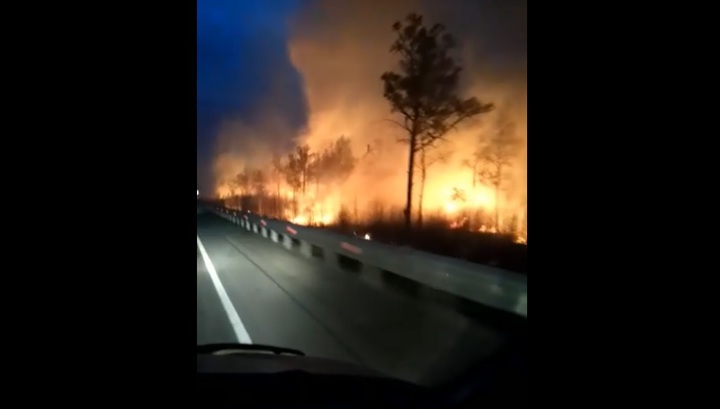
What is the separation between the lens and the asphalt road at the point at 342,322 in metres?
5.43

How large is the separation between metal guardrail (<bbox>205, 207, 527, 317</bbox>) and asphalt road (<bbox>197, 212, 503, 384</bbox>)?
30cm

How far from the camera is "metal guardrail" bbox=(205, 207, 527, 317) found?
6164 millimetres

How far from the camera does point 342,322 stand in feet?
22.1

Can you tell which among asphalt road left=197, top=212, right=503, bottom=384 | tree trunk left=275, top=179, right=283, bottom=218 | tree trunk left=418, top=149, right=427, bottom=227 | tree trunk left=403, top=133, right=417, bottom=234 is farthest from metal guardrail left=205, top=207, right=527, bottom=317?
tree trunk left=275, top=179, right=283, bottom=218

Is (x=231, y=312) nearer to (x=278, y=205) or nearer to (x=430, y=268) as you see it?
(x=430, y=268)

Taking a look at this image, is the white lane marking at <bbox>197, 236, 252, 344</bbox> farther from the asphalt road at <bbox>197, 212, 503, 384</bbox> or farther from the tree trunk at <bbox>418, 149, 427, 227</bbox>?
the tree trunk at <bbox>418, 149, 427, 227</bbox>

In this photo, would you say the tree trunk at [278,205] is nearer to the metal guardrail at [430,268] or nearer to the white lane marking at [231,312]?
the metal guardrail at [430,268]

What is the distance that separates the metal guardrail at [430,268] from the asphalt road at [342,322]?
30 cm

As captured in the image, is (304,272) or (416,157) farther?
(416,157)
